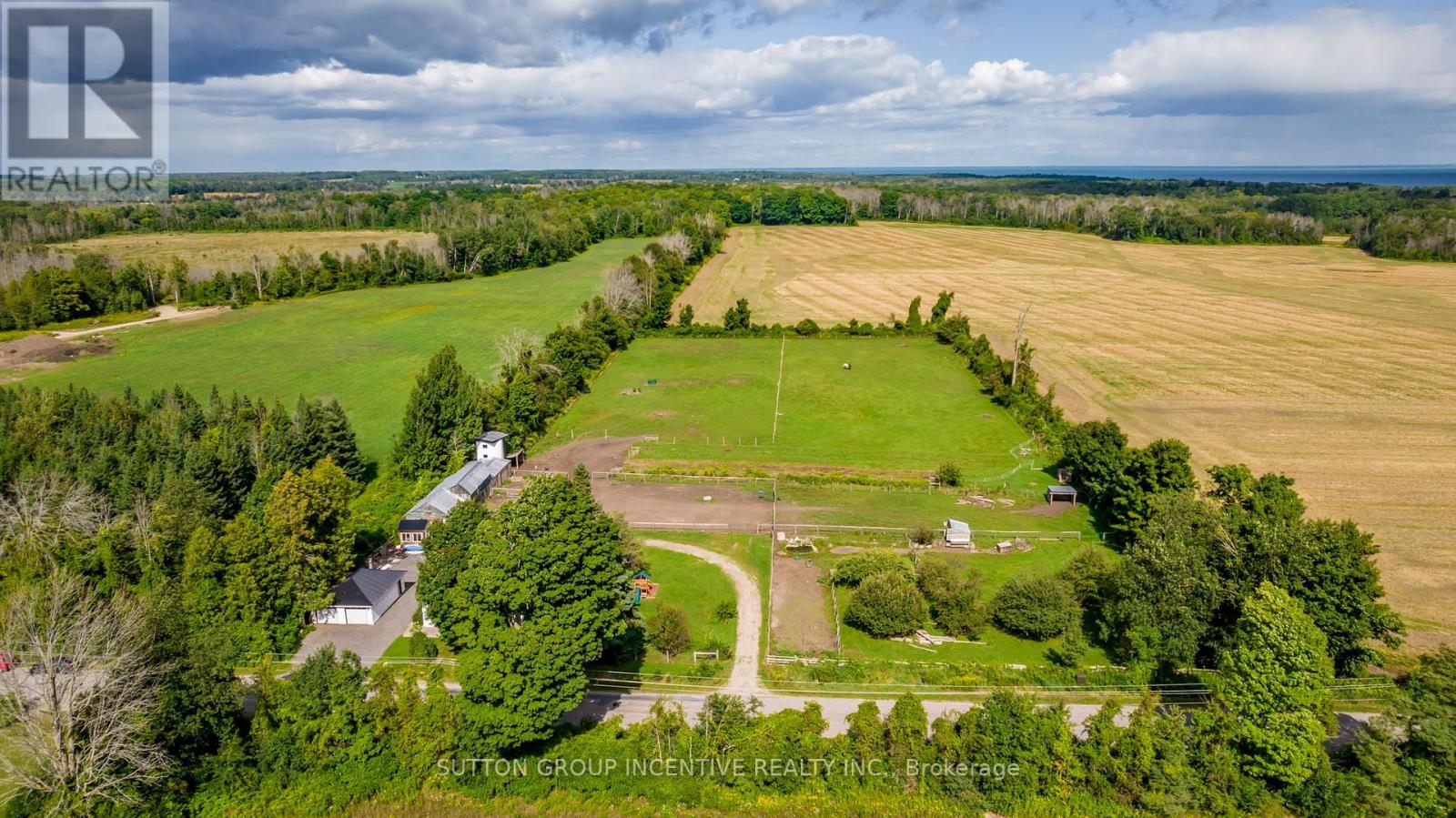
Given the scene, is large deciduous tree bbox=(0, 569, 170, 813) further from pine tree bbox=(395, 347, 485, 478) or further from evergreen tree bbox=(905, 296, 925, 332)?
evergreen tree bbox=(905, 296, 925, 332)

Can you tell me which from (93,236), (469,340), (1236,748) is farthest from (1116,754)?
(93,236)

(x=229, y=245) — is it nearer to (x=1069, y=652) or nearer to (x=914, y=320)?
(x=914, y=320)

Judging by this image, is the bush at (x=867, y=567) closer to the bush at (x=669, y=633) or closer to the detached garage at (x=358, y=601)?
the bush at (x=669, y=633)

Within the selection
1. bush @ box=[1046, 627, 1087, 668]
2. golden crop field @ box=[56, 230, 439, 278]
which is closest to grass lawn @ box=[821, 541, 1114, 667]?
bush @ box=[1046, 627, 1087, 668]

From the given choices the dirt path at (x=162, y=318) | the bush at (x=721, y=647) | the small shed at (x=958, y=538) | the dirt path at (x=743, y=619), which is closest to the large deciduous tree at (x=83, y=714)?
the bush at (x=721, y=647)

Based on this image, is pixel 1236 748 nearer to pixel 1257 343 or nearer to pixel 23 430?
pixel 23 430
